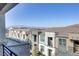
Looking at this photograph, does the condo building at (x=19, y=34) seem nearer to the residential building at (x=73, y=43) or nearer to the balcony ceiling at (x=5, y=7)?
the balcony ceiling at (x=5, y=7)

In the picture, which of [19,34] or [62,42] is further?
[19,34]

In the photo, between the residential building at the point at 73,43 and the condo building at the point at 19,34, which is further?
the condo building at the point at 19,34

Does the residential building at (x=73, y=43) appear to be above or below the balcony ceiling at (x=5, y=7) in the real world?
below

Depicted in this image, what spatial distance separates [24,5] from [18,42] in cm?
41

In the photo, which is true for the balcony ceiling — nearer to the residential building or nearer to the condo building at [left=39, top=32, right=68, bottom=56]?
the condo building at [left=39, top=32, right=68, bottom=56]

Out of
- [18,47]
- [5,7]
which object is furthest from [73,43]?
[5,7]

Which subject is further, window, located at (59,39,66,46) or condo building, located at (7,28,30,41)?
condo building, located at (7,28,30,41)

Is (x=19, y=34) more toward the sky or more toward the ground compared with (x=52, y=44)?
more toward the sky

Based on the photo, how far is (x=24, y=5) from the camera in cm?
176

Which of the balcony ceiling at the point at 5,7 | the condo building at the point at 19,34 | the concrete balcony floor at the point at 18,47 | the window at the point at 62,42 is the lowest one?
the concrete balcony floor at the point at 18,47

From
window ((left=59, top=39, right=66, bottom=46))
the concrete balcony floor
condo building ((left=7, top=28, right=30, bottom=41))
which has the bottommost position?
the concrete balcony floor

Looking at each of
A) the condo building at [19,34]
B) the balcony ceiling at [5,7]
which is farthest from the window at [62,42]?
the balcony ceiling at [5,7]

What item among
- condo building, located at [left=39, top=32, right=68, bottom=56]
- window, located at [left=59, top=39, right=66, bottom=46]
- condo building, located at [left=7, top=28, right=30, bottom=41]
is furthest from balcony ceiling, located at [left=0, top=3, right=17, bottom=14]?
window, located at [left=59, top=39, right=66, bottom=46]

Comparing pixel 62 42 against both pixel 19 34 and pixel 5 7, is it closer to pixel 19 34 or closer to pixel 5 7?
pixel 19 34
